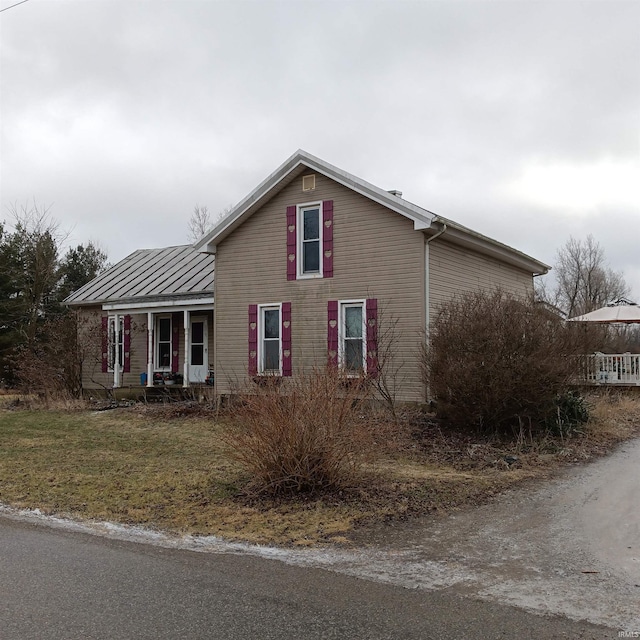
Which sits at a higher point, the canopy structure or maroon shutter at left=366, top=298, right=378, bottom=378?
the canopy structure

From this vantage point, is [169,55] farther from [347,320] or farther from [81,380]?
[81,380]

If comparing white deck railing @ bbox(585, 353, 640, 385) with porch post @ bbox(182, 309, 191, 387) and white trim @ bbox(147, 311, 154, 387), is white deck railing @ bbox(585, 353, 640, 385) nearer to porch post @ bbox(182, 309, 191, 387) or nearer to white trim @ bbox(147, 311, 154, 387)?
porch post @ bbox(182, 309, 191, 387)

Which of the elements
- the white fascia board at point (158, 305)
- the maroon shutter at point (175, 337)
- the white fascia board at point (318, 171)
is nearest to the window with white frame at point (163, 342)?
the maroon shutter at point (175, 337)

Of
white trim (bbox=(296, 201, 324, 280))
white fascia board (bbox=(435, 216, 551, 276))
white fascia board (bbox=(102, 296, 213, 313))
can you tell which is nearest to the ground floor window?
white fascia board (bbox=(102, 296, 213, 313))

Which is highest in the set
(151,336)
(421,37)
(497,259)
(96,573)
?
(421,37)

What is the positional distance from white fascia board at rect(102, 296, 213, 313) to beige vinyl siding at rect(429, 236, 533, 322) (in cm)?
655

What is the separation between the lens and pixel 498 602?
4434mm

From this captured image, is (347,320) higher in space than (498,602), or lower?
higher

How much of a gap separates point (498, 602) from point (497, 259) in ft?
45.6

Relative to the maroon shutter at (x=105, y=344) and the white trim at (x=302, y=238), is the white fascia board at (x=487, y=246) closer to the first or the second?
the white trim at (x=302, y=238)

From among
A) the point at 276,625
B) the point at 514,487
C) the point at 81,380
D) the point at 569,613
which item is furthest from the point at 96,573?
the point at 81,380

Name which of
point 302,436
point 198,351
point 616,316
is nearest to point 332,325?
point 198,351

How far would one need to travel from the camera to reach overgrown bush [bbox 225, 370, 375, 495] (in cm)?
729

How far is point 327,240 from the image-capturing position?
15492 millimetres
